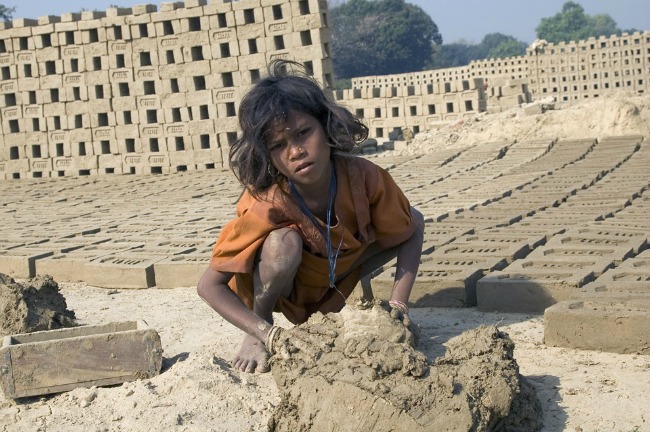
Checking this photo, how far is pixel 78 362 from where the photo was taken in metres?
3.45

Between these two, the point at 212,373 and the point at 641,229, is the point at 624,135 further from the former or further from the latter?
the point at 212,373

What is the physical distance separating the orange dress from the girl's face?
14cm

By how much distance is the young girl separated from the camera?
135 inches

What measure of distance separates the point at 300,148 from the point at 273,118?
152 mm

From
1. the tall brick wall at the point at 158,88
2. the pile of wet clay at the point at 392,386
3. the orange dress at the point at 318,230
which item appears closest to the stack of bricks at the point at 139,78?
the tall brick wall at the point at 158,88

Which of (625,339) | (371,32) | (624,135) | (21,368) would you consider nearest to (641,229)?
(625,339)

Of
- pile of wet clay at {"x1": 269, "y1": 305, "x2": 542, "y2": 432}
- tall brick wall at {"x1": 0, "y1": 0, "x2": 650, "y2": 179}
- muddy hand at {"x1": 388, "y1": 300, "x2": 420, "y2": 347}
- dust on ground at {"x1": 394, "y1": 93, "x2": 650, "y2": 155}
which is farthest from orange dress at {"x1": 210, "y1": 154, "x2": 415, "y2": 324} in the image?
tall brick wall at {"x1": 0, "y1": 0, "x2": 650, "y2": 179}

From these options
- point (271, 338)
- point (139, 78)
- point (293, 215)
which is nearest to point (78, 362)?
point (271, 338)

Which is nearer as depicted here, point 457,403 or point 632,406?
point 457,403

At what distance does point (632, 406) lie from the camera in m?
2.87

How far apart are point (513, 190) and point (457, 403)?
608cm

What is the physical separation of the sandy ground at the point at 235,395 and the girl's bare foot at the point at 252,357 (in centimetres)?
4

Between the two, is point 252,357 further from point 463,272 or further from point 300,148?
point 463,272

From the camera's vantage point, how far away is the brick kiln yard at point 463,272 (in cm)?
318
